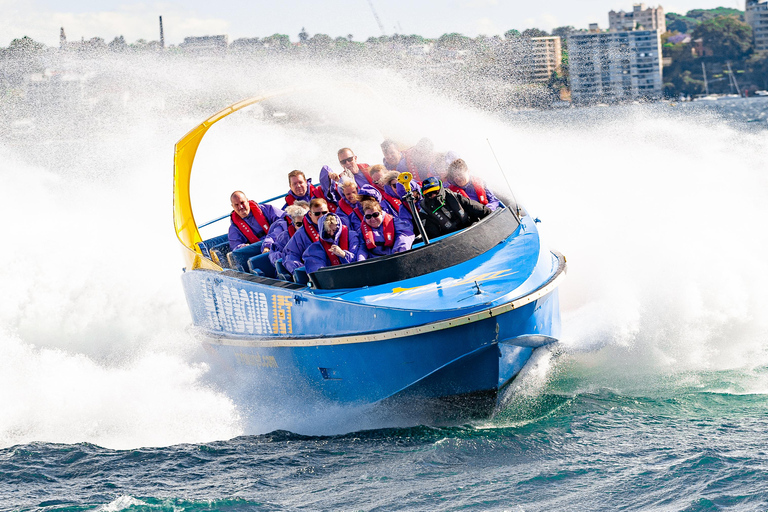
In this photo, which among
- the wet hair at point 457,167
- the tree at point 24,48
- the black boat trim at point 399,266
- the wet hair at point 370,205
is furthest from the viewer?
the tree at point 24,48

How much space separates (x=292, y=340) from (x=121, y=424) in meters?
1.99

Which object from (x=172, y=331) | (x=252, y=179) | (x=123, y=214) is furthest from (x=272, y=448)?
(x=252, y=179)

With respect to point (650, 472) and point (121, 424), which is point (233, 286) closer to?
point (121, 424)

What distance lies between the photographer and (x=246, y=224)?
32.9 feet

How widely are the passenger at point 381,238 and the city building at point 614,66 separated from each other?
72.0 meters

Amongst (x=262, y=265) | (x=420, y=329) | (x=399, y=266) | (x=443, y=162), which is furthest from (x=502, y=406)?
(x=443, y=162)

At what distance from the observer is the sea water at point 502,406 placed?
21.0 ft

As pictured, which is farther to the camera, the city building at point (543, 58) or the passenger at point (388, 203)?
the city building at point (543, 58)

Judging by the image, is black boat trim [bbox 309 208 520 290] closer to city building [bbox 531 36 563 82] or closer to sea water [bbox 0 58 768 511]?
sea water [bbox 0 58 768 511]

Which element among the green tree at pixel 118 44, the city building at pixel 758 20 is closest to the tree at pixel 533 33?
the green tree at pixel 118 44

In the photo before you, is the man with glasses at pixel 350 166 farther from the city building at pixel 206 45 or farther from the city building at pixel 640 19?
the city building at pixel 640 19

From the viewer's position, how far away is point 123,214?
712 inches

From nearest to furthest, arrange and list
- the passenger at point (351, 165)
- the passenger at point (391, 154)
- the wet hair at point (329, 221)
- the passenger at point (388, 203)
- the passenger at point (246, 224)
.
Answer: the wet hair at point (329, 221), the passenger at point (388, 203), the passenger at point (351, 165), the passenger at point (246, 224), the passenger at point (391, 154)

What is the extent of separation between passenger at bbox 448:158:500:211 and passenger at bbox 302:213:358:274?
4.77 feet
